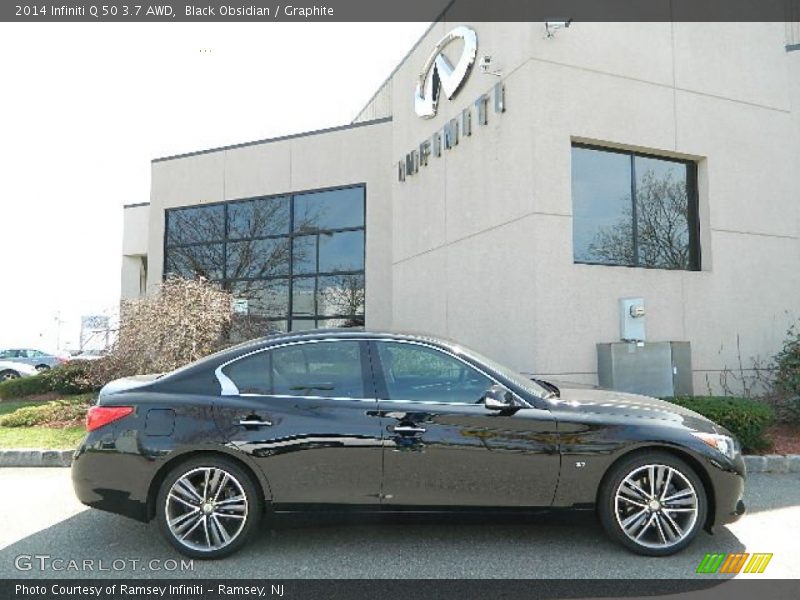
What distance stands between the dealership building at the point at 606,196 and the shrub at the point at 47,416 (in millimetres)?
3000

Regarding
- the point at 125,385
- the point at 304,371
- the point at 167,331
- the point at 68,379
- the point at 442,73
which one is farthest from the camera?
the point at 68,379

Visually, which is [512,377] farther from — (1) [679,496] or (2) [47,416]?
(2) [47,416]

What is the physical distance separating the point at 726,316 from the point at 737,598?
6.27m

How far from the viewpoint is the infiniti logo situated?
9.39 meters

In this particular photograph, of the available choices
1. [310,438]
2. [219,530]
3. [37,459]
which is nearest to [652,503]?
[310,438]

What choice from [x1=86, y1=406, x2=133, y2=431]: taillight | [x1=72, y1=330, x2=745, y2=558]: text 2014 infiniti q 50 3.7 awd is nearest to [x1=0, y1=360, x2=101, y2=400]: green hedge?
[x1=86, y1=406, x2=133, y2=431]: taillight

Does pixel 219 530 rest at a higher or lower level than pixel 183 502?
lower

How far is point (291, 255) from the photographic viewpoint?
1426 centimetres

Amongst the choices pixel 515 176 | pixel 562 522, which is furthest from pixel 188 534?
pixel 515 176

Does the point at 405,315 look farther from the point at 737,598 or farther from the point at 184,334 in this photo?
the point at 737,598

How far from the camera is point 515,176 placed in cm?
816

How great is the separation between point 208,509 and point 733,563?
346cm

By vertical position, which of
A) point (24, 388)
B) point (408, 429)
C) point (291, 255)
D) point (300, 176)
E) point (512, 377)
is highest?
point (300, 176)

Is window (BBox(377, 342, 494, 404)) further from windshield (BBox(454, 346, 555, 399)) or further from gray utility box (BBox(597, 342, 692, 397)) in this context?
gray utility box (BBox(597, 342, 692, 397))
